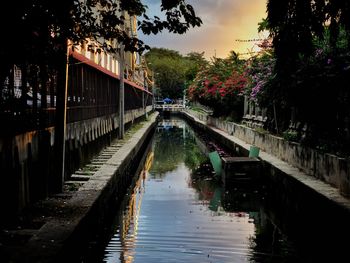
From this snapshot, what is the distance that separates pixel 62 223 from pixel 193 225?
4076mm

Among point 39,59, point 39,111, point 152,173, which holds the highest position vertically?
point 39,59

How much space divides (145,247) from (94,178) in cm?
446

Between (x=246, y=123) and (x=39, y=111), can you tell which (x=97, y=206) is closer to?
(x=39, y=111)

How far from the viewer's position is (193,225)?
1241 cm

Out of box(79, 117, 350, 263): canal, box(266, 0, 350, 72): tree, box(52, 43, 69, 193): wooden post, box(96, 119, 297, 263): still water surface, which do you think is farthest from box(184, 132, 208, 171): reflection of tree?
box(266, 0, 350, 72): tree

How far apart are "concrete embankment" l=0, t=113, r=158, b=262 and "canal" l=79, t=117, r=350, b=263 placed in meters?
0.52

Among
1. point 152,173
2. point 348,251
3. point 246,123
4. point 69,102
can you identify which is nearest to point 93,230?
point 348,251

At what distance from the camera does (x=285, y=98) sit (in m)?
16.5

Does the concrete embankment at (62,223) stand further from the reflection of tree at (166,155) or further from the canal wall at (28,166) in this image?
the reflection of tree at (166,155)

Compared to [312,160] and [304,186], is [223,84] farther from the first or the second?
[304,186]

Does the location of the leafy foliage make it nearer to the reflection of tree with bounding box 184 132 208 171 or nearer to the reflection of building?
the reflection of tree with bounding box 184 132 208 171

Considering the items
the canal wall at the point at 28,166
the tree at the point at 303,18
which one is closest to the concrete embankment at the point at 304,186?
the tree at the point at 303,18

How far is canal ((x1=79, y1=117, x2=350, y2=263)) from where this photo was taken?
9885 mm

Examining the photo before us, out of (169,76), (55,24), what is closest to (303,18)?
(55,24)
